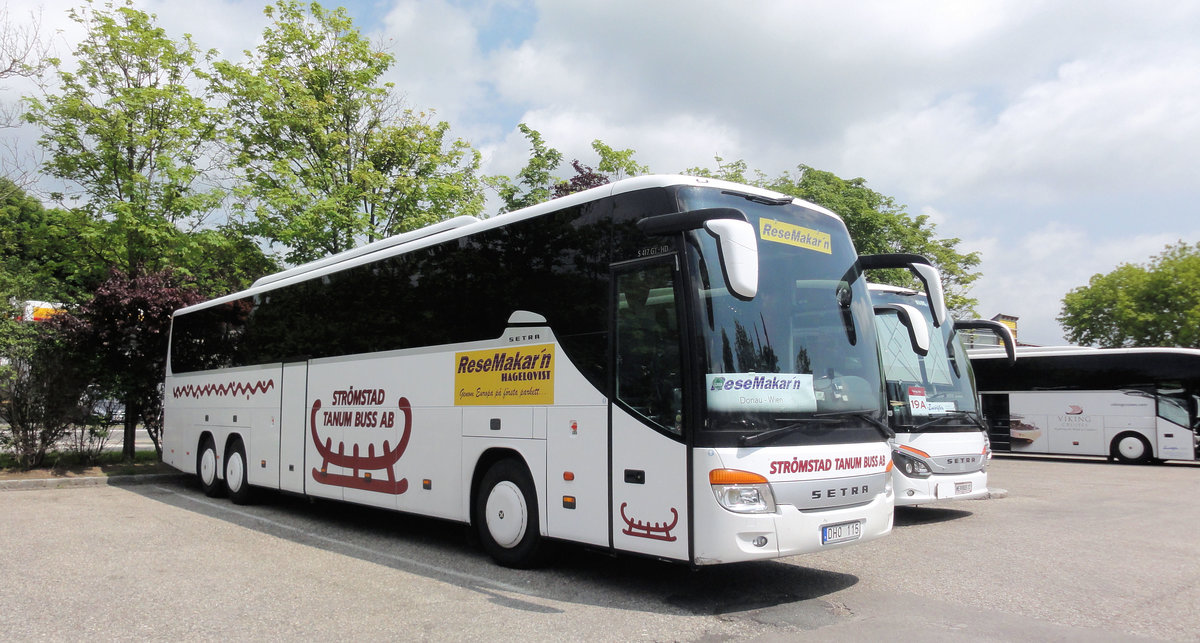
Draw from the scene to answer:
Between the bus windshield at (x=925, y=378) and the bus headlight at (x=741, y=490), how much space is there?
556 cm

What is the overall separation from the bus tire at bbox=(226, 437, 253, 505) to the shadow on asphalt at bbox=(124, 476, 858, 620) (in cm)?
205

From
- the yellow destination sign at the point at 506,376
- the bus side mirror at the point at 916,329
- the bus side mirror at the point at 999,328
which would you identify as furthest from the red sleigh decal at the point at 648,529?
the bus side mirror at the point at 999,328

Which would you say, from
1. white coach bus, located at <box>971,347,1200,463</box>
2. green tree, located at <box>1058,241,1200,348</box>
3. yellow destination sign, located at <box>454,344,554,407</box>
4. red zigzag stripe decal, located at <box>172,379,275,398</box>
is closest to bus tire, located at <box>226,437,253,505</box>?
red zigzag stripe decal, located at <box>172,379,275,398</box>

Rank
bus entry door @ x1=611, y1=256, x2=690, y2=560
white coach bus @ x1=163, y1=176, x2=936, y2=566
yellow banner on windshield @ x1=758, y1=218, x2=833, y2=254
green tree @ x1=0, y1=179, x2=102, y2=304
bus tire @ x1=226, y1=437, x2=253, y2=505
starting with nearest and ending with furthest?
white coach bus @ x1=163, y1=176, x2=936, y2=566
bus entry door @ x1=611, y1=256, x2=690, y2=560
yellow banner on windshield @ x1=758, y1=218, x2=833, y2=254
bus tire @ x1=226, y1=437, x2=253, y2=505
green tree @ x1=0, y1=179, x2=102, y2=304

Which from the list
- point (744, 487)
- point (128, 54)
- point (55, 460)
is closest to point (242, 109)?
point (128, 54)

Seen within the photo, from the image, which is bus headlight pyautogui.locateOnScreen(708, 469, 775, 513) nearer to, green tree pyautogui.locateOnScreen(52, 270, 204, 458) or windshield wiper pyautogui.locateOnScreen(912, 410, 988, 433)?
windshield wiper pyautogui.locateOnScreen(912, 410, 988, 433)

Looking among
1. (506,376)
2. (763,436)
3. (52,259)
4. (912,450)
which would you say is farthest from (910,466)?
(52,259)

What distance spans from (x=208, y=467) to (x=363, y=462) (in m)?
5.61

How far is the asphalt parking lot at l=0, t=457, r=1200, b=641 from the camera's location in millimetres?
5863

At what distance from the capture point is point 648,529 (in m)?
6.52

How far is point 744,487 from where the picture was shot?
20.2 ft

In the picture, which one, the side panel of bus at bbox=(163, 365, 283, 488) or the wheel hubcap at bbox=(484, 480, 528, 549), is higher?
the side panel of bus at bbox=(163, 365, 283, 488)

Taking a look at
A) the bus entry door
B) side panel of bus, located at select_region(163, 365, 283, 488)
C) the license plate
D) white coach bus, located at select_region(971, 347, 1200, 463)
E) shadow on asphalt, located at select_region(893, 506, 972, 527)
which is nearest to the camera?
the bus entry door

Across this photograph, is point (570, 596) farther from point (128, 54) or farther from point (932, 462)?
point (128, 54)
